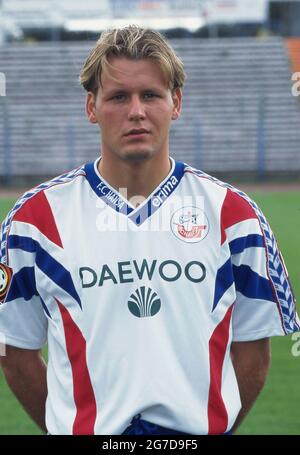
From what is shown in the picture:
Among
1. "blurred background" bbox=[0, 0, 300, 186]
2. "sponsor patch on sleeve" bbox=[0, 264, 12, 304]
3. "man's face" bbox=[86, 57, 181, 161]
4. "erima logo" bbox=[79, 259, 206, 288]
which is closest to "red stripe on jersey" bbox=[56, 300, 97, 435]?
A: "erima logo" bbox=[79, 259, 206, 288]

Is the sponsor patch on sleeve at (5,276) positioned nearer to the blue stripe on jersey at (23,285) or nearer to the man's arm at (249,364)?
the blue stripe on jersey at (23,285)

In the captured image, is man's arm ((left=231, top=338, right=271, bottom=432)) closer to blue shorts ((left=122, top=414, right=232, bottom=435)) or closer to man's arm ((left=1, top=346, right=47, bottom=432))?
blue shorts ((left=122, top=414, right=232, bottom=435))

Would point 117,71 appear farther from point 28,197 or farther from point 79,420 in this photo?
point 79,420

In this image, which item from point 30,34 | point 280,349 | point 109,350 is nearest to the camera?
point 109,350

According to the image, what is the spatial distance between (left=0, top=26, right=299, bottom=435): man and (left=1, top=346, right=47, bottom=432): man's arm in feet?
0.41

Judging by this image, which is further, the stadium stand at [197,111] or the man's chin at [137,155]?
the stadium stand at [197,111]

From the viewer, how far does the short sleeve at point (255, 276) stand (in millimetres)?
2574

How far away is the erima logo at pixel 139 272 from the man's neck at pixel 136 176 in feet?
0.61

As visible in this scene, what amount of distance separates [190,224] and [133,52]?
0.44 metres

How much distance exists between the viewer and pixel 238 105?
26266 mm

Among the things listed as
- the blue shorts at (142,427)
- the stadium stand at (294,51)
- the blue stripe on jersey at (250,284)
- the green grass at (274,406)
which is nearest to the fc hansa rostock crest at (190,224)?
the blue stripe on jersey at (250,284)

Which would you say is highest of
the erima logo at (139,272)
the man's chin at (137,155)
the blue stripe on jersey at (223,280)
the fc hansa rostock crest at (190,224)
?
the man's chin at (137,155)

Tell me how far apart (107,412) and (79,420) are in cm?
8

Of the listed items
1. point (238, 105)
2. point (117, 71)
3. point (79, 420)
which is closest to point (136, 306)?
point (79, 420)
